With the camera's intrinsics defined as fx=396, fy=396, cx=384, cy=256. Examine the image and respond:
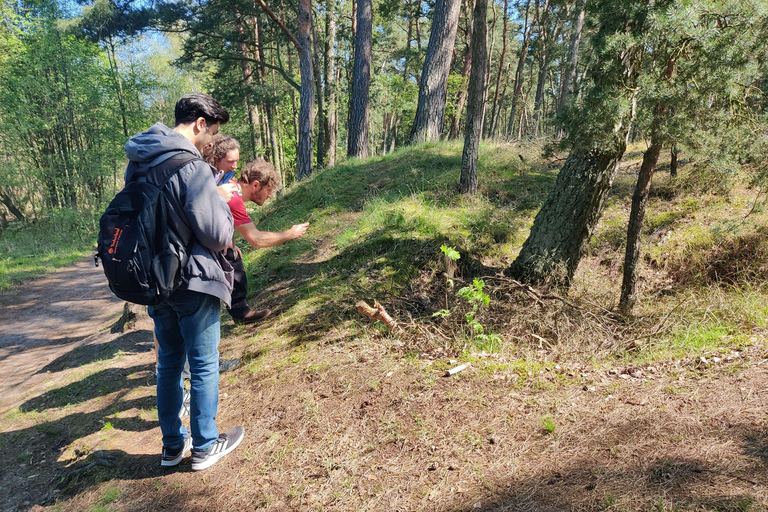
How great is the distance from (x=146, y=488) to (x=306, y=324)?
2.04m

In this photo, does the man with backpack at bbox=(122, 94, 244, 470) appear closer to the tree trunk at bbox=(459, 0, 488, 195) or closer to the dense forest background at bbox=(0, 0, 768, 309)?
the dense forest background at bbox=(0, 0, 768, 309)

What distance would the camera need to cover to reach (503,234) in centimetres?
573

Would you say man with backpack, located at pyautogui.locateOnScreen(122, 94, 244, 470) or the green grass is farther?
the green grass

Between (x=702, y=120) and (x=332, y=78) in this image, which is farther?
(x=332, y=78)

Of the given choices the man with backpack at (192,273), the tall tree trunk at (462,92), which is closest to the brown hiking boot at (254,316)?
the man with backpack at (192,273)

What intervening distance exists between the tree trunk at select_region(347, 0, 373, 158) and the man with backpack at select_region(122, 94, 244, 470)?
9.04 m

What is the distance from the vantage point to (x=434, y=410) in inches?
112

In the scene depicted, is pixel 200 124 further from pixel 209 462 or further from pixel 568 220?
pixel 568 220

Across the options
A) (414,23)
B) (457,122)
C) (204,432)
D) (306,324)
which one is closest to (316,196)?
(306,324)

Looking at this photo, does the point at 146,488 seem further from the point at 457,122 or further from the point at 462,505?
the point at 457,122

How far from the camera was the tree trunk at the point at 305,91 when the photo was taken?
1102 cm

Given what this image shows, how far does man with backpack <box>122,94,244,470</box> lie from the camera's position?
7.18 ft

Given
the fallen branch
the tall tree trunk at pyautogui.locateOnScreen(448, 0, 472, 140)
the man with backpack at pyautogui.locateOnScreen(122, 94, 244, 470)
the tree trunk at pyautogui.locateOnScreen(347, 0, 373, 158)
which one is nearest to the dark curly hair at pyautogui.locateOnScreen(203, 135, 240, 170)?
the man with backpack at pyautogui.locateOnScreen(122, 94, 244, 470)

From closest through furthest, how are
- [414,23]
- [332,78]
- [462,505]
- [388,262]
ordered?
[462,505] → [388,262] → [332,78] → [414,23]
